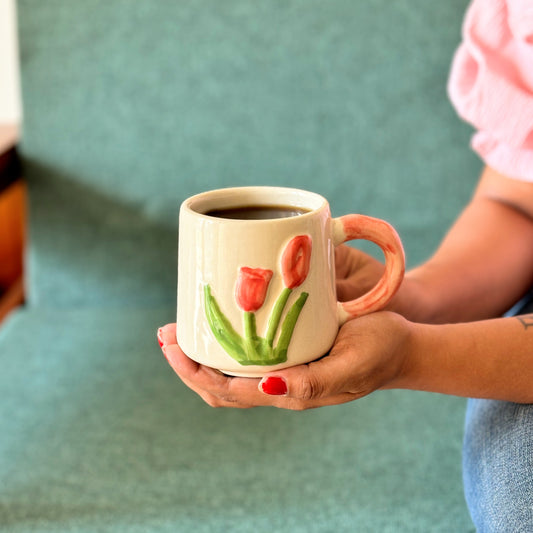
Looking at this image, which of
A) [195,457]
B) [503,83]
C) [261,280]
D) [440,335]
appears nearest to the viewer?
[261,280]

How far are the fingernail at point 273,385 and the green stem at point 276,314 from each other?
0.03 m

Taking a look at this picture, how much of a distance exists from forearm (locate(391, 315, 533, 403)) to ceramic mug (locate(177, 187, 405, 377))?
0.30ft

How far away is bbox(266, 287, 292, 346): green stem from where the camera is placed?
1.64 feet

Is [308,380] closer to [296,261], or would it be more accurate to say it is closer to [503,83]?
[296,261]

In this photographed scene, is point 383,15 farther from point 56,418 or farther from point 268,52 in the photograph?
point 56,418

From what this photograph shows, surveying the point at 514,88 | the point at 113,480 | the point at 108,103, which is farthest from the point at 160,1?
the point at 113,480

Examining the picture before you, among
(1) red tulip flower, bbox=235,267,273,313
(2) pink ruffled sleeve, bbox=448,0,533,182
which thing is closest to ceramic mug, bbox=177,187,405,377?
(1) red tulip flower, bbox=235,267,273,313

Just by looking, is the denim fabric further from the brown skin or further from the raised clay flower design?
the raised clay flower design

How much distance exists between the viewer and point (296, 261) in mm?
493

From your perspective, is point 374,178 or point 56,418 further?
point 374,178

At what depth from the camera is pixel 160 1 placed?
1.12 metres

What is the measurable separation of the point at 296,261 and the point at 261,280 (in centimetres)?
3

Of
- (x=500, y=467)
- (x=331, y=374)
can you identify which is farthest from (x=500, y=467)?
(x=331, y=374)

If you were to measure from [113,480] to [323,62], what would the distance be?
2.42ft
